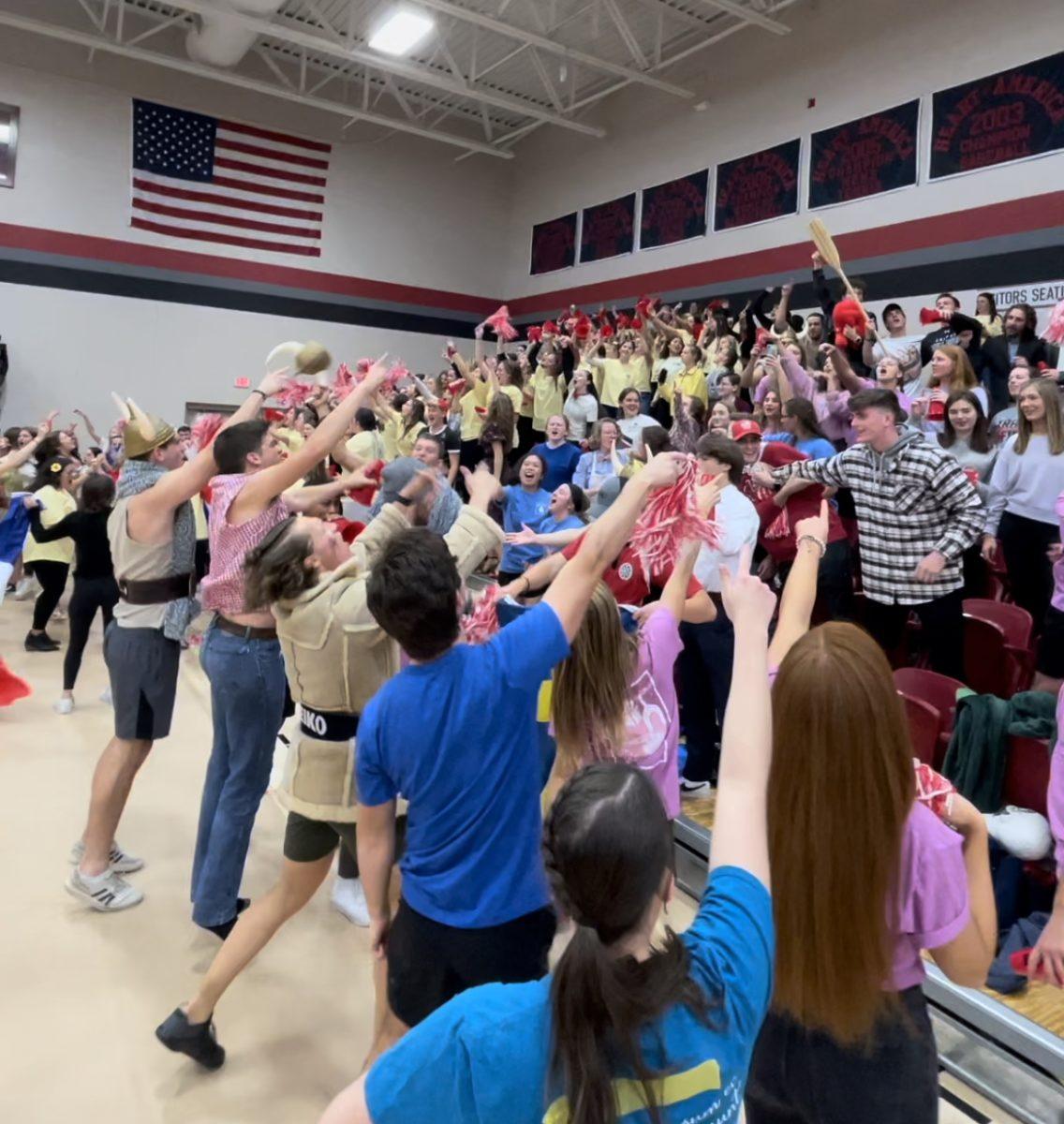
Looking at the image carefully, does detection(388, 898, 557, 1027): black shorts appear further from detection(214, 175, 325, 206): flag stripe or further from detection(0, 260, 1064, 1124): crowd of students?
detection(214, 175, 325, 206): flag stripe

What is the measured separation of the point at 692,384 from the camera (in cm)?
800

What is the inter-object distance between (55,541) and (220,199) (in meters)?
9.77

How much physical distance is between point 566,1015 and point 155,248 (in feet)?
49.9

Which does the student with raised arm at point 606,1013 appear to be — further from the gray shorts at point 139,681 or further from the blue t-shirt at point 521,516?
the blue t-shirt at point 521,516

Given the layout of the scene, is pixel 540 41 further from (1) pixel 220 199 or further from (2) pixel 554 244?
(1) pixel 220 199

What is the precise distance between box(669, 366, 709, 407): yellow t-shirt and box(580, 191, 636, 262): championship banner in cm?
650

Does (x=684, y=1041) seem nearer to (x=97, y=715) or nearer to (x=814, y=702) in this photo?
(x=814, y=702)

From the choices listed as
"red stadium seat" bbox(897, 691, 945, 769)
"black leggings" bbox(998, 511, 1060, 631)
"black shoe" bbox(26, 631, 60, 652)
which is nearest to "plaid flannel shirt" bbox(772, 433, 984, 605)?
"red stadium seat" bbox(897, 691, 945, 769)

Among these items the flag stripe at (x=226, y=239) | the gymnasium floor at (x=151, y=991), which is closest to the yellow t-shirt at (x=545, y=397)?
the gymnasium floor at (x=151, y=991)

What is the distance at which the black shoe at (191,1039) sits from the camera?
2.15m

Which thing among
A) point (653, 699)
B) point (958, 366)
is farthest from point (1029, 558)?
point (653, 699)

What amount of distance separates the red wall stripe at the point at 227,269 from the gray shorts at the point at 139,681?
40.9 feet

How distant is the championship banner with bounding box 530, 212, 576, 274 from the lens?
15.2 meters

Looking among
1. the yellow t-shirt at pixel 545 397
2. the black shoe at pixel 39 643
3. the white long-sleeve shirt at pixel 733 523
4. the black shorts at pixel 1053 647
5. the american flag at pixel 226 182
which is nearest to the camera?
the white long-sleeve shirt at pixel 733 523
